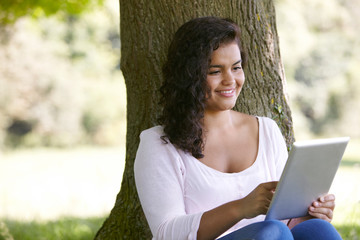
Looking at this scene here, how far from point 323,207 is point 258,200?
1.46ft

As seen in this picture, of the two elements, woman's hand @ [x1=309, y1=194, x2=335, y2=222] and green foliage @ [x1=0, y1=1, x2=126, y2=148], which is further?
green foliage @ [x1=0, y1=1, x2=126, y2=148]

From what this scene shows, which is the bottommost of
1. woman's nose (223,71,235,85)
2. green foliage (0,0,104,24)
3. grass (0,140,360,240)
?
grass (0,140,360,240)

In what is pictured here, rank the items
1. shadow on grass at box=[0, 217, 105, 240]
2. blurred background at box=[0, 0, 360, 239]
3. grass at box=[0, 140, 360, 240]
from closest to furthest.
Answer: shadow on grass at box=[0, 217, 105, 240]
grass at box=[0, 140, 360, 240]
blurred background at box=[0, 0, 360, 239]

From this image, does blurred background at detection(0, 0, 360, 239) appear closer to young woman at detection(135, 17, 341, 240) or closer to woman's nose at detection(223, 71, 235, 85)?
young woman at detection(135, 17, 341, 240)

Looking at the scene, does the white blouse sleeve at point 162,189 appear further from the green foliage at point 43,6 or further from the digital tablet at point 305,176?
the green foliage at point 43,6

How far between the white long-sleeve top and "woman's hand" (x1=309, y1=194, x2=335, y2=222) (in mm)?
304

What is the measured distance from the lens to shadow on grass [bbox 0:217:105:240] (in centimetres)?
473

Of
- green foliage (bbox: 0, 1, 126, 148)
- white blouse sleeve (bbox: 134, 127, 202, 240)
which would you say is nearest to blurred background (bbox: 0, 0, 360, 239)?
green foliage (bbox: 0, 1, 126, 148)

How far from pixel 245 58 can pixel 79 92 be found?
49.3ft

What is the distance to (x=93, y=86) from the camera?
17.8 m

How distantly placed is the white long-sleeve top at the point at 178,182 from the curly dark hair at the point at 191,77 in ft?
0.23

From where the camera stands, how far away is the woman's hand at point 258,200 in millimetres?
2090

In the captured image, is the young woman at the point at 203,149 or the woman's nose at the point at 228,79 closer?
the young woman at the point at 203,149

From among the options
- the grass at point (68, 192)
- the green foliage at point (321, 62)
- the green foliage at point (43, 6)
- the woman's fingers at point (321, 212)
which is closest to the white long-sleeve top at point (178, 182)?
the woman's fingers at point (321, 212)
